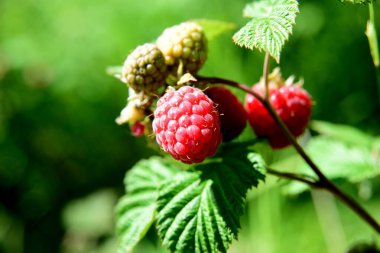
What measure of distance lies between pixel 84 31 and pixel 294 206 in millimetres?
2195

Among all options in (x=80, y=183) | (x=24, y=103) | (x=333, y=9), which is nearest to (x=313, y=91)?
(x=333, y=9)

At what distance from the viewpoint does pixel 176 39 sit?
1.34 m

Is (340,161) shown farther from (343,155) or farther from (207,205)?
(207,205)

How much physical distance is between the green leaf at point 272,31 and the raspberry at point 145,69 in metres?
0.23

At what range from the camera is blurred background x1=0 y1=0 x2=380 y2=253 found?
3.30 meters

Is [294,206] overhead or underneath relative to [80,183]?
underneath

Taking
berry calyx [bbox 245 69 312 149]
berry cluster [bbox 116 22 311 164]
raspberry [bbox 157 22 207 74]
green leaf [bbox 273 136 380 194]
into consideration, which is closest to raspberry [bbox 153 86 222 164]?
berry cluster [bbox 116 22 311 164]

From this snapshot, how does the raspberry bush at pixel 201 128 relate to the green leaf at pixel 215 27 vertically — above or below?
below

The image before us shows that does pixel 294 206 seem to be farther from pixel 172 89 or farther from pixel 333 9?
pixel 172 89

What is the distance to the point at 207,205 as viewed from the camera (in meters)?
1.33

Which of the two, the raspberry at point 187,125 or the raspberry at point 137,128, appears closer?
the raspberry at point 187,125

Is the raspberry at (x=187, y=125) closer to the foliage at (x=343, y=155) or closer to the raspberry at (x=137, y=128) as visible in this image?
Result: the raspberry at (x=137, y=128)

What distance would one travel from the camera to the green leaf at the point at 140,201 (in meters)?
1.55

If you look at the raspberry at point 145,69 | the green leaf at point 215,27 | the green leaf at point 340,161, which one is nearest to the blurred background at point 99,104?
the green leaf at point 340,161
